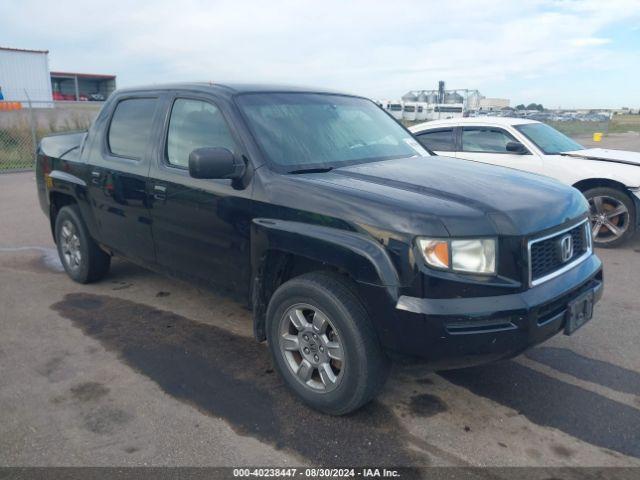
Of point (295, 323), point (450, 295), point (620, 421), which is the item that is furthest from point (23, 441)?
point (620, 421)

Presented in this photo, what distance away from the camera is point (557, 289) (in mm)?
2920

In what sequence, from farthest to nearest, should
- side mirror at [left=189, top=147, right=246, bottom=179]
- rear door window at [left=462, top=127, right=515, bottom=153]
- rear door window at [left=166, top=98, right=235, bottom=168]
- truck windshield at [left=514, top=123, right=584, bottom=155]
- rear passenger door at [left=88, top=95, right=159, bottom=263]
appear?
rear door window at [left=462, top=127, right=515, bottom=153], truck windshield at [left=514, top=123, right=584, bottom=155], rear passenger door at [left=88, top=95, right=159, bottom=263], rear door window at [left=166, top=98, right=235, bottom=168], side mirror at [left=189, top=147, right=246, bottom=179]

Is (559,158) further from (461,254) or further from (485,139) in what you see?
(461,254)

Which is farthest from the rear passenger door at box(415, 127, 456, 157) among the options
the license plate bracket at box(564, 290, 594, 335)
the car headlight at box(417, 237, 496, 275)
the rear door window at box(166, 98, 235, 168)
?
the car headlight at box(417, 237, 496, 275)

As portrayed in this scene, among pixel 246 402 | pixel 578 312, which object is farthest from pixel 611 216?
pixel 246 402

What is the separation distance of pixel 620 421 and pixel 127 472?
263 cm

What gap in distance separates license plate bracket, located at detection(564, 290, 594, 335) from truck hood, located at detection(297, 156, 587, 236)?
0.44m

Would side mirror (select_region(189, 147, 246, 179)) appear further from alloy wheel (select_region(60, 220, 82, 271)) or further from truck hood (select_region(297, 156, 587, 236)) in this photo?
alloy wheel (select_region(60, 220, 82, 271))

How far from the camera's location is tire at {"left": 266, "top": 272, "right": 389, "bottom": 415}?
113 inches

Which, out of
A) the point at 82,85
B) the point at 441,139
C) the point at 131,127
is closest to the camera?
the point at 131,127

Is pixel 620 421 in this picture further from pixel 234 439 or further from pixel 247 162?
pixel 247 162

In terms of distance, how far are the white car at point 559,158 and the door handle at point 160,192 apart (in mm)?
4298

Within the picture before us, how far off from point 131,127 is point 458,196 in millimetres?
2864

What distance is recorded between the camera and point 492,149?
302 inches
